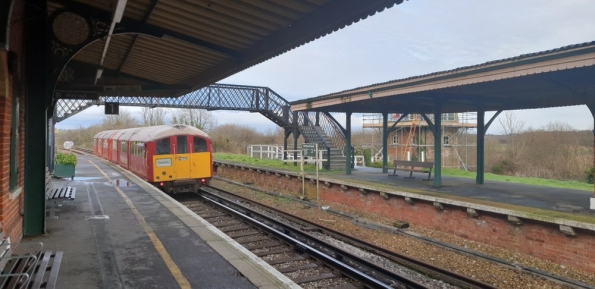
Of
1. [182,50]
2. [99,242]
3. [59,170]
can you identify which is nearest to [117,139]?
[59,170]

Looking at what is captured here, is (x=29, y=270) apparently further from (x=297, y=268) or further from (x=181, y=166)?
(x=181, y=166)

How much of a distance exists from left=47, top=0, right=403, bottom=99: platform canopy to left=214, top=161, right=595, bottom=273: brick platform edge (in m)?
5.37

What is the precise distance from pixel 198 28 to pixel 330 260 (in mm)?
4273

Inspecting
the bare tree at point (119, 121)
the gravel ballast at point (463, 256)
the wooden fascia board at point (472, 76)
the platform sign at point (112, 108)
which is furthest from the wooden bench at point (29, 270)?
the bare tree at point (119, 121)

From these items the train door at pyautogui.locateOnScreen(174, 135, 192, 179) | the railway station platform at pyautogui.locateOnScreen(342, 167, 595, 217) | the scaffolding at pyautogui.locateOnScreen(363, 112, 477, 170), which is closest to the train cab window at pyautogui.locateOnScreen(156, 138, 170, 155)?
the train door at pyautogui.locateOnScreen(174, 135, 192, 179)

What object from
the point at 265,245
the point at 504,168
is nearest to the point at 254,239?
the point at 265,245

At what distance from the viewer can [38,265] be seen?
3992 millimetres

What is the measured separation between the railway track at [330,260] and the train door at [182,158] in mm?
4007

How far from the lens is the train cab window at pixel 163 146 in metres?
14.0

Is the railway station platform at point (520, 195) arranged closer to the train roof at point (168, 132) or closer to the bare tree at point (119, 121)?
the train roof at point (168, 132)

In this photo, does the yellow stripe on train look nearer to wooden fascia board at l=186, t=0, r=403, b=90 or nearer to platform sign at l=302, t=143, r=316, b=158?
platform sign at l=302, t=143, r=316, b=158

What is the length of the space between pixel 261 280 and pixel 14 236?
3.45 metres

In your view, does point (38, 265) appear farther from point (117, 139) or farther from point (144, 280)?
point (117, 139)

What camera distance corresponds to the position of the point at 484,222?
347 inches
